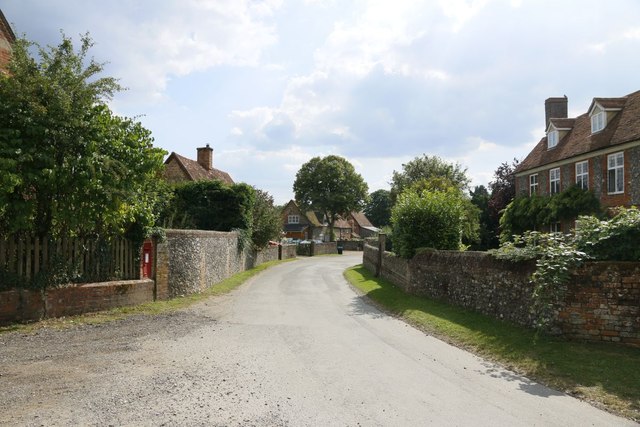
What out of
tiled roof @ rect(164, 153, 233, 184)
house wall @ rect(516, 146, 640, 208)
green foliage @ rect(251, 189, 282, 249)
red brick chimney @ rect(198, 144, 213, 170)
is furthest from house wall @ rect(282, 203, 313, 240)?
house wall @ rect(516, 146, 640, 208)

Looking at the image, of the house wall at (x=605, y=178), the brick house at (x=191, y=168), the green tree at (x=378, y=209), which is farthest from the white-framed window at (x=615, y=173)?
the green tree at (x=378, y=209)

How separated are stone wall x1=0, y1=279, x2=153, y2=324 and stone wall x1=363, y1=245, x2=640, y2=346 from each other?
32.5 ft

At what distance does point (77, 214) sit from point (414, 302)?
11.0 metres

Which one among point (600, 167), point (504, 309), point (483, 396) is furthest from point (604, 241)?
point (600, 167)

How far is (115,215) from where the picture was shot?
1256 cm

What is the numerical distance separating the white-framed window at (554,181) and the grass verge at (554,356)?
63.8 feet

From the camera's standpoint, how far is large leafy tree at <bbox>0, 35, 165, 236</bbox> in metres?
10.5

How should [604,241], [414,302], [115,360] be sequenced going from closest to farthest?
[115,360]
[604,241]
[414,302]

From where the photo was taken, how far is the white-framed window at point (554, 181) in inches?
1142

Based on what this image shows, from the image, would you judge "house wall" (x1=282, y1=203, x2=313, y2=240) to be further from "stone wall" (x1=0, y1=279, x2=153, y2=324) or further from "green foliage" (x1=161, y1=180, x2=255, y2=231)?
"stone wall" (x1=0, y1=279, x2=153, y2=324)

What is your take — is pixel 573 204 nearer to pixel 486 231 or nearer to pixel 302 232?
pixel 486 231

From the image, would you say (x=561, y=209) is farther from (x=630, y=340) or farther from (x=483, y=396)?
(x=483, y=396)

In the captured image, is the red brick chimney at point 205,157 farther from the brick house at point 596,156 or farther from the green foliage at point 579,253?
the green foliage at point 579,253

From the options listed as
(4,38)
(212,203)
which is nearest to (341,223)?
(212,203)
